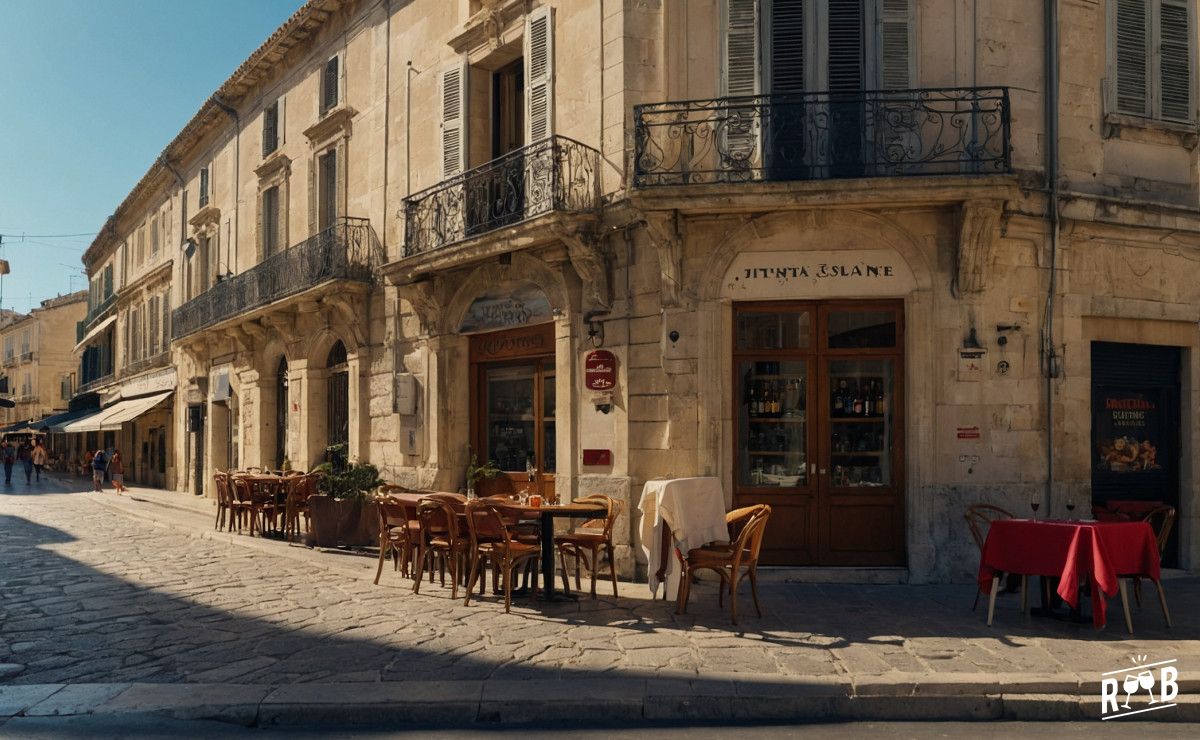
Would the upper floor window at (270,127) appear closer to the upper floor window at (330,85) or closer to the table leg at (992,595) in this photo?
the upper floor window at (330,85)

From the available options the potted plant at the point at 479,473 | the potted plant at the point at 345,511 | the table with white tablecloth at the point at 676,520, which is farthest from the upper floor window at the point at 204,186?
the table with white tablecloth at the point at 676,520

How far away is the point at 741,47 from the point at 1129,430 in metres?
5.96

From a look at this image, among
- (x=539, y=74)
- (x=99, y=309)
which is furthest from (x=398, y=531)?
(x=99, y=309)

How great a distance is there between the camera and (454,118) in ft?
42.7

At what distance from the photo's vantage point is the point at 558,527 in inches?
434

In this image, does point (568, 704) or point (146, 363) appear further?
point (146, 363)

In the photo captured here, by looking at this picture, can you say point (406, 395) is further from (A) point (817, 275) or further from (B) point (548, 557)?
(A) point (817, 275)

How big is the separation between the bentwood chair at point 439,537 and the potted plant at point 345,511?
3.21 metres

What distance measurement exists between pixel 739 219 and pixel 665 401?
79.4 inches

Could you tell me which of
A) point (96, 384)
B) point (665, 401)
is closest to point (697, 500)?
point (665, 401)

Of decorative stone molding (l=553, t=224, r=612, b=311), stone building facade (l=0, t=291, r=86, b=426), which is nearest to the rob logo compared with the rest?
decorative stone molding (l=553, t=224, r=612, b=311)

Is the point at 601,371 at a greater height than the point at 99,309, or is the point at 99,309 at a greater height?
the point at 99,309

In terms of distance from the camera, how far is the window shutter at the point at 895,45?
9.69m

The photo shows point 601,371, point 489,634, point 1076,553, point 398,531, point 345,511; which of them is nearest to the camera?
point 1076,553
